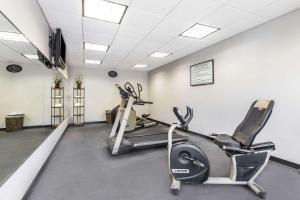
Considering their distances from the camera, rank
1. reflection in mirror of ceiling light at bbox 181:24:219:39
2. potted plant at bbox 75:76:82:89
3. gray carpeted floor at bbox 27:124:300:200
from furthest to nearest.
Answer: potted plant at bbox 75:76:82:89 → reflection in mirror of ceiling light at bbox 181:24:219:39 → gray carpeted floor at bbox 27:124:300:200

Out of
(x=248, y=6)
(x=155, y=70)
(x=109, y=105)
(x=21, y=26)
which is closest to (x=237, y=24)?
(x=248, y=6)

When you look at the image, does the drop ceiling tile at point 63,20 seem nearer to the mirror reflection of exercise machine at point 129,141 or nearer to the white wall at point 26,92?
the white wall at point 26,92

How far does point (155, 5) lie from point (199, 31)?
147cm

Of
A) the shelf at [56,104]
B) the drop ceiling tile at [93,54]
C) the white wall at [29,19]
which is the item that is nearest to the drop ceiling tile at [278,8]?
the white wall at [29,19]

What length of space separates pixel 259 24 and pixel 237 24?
1.51 ft

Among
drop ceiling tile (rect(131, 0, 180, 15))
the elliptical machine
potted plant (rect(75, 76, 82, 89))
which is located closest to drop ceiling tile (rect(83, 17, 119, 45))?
drop ceiling tile (rect(131, 0, 180, 15))

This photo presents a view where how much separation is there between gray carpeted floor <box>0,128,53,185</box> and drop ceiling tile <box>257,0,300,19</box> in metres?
4.04

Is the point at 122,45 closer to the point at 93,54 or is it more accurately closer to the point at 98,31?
the point at 98,31

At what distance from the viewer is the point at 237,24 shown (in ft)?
10.6

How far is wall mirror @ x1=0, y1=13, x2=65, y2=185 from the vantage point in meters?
1.66

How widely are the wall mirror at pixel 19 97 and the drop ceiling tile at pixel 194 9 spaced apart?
222 cm

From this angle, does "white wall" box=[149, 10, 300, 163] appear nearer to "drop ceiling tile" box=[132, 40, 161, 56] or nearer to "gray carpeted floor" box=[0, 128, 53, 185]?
"drop ceiling tile" box=[132, 40, 161, 56]

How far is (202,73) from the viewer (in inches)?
190

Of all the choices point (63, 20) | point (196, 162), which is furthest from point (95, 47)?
point (196, 162)
